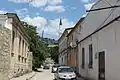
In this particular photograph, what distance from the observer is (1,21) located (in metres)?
25.6

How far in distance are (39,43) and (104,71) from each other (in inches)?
1508

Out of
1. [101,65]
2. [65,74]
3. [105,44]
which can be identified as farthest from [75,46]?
[105,44]

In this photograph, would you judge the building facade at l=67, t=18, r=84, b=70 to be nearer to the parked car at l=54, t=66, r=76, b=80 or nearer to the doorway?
the parked car at l=54, t=66, r=76, b=80

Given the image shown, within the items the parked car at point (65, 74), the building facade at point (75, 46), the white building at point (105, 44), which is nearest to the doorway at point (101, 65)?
the white building at point (105, 44)

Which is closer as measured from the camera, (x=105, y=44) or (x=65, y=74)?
(x=105, y=44)

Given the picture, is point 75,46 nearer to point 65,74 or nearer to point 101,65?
point 65,74

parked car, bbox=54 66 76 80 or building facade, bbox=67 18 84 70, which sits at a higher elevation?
building facade, bbox=67 18 84 70

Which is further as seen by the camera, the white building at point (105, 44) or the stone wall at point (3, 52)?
the white building at point (105, 44)

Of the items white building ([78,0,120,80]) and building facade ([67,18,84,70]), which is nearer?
white building ([78,0,120,80])

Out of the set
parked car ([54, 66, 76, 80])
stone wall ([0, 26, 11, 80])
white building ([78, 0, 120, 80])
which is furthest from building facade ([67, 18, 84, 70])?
stone wall ([0, 26, 11, 80])

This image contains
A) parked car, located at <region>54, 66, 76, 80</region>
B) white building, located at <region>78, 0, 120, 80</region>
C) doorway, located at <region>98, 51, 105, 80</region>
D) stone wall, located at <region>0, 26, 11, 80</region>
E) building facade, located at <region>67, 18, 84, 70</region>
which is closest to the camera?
stone wall, located at <region>0, 26, 11, 80</region>

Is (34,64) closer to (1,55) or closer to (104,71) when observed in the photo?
(104,71)

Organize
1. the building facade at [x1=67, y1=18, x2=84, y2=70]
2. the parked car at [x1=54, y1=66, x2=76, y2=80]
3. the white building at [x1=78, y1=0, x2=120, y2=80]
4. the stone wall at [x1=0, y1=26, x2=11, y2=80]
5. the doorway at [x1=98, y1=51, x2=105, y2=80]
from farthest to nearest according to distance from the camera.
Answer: the building facade at [x1=67, y1=18, x2=84, y2=70] < the parked car at [x1=54, y1=66, x2=76, y2=80] < the doorway at [x1=98, y1=51, x2=105, y2=80] < the white building at [x1=78, y1=0, x2=120, y2=80] < the stone wall at [x1=0, y1=26, x2=11, y2=80]

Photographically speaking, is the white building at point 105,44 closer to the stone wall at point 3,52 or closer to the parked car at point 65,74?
the parked car at point 65,74
